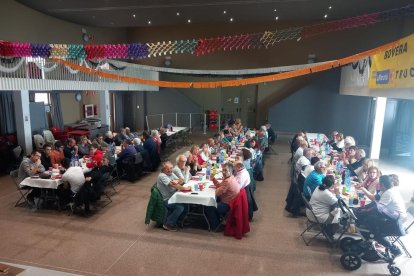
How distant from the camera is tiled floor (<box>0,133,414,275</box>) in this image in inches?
180

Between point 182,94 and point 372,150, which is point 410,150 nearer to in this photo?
point 372,150

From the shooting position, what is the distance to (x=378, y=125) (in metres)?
11.5

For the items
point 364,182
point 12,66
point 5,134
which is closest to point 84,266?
point 364,182

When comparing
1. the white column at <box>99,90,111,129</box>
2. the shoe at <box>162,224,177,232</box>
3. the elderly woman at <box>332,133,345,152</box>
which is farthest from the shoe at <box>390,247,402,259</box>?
the white column at <box>99,90,111,129</box>

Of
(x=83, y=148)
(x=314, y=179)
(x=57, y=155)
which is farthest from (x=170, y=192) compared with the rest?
(x=83, y=148)

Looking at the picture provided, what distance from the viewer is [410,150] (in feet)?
39.8

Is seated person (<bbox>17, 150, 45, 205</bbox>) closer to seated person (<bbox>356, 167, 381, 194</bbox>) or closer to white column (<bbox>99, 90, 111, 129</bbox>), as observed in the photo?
seated person (<bbox>356, 167, 381, 194</bbox>)

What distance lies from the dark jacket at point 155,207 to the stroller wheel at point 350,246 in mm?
3206

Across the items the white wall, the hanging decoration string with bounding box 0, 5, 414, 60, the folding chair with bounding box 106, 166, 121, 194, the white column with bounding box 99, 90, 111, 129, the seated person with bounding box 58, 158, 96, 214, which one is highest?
the white wall

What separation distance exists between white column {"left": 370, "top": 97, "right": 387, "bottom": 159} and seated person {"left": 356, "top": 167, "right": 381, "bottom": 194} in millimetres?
6608

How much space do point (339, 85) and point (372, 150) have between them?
209 inches

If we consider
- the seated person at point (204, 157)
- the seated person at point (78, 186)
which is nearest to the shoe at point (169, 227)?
the seated person at point (78, 186)

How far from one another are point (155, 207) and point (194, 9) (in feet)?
33.9

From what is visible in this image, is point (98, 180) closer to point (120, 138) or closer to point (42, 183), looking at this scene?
point (42, 183)
